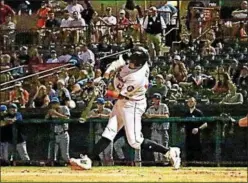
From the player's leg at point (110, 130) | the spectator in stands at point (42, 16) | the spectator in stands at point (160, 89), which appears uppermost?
the spectator in stands at point (42, 16)

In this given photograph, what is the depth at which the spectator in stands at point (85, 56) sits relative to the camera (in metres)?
21.8

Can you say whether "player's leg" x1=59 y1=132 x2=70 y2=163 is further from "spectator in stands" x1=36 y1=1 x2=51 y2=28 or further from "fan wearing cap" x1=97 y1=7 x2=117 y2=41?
"spectator in stands" x1=36 y1=1 x2=51 y2=28

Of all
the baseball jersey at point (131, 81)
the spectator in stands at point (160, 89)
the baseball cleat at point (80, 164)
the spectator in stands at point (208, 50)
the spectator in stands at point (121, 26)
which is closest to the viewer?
the baseball jersey at point (131, 81)

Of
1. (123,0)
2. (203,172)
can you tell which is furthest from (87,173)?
(123,0)

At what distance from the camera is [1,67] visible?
23047 millimetres

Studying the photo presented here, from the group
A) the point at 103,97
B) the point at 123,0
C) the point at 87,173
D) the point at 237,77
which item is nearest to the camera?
the point at 87,173

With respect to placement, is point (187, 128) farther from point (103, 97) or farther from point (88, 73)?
point (88, 73)

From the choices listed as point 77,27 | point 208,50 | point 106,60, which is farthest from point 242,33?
point 77,27

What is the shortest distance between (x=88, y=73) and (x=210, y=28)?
13.4 feet

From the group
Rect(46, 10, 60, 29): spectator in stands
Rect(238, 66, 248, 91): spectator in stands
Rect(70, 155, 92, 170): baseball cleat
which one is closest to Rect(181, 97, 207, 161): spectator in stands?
Rect(238, 66, 248, 91): spectator in stands

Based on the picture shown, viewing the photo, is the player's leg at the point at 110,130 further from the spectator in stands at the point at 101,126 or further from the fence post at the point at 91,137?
the fence post at the point at 91,137

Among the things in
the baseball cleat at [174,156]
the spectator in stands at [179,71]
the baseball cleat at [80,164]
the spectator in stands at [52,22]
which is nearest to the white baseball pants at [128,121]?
the baseball cleat at [174,156]

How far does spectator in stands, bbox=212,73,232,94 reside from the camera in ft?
62.1

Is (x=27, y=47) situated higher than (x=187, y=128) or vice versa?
(x=27, y=47)
